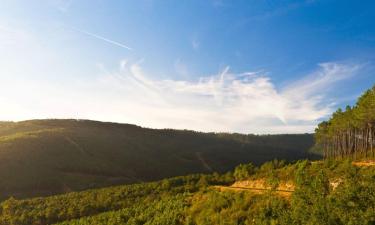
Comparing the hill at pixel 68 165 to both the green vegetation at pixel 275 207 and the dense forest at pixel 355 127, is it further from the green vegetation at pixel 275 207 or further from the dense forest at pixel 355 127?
the dense forest at pixel 355 127

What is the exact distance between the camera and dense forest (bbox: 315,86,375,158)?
8169cm

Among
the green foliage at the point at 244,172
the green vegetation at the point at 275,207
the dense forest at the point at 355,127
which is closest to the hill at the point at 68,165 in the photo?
the green vegetation at the point at 275,207

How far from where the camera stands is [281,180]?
41.1 metres

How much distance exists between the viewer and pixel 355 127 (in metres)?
92.0

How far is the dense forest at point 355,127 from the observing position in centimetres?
8169

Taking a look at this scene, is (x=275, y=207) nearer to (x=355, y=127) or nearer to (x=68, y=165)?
(x=355, y=127)

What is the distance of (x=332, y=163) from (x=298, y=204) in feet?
76.5

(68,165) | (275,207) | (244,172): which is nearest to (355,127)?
(244,172)

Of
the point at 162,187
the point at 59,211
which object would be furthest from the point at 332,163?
the point at 59,211

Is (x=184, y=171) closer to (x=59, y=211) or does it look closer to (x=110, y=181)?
(x=110, y=181)

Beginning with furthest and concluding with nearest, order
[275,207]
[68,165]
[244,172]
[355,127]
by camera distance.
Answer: [68,165]
[355,127]
[244,172]
[275,207]

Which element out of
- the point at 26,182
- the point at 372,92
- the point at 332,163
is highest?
the point at 372,92

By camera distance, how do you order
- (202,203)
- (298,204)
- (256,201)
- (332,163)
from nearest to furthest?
(298,204) < (256,201) < (202,203) < (332,163)

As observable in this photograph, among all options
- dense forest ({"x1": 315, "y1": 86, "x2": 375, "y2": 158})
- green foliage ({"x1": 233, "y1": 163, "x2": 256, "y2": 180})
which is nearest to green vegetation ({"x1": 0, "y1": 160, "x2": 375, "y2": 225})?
green foliage ({"x1": 233, "y1": 163, "x2": 256, "y2": 180})
